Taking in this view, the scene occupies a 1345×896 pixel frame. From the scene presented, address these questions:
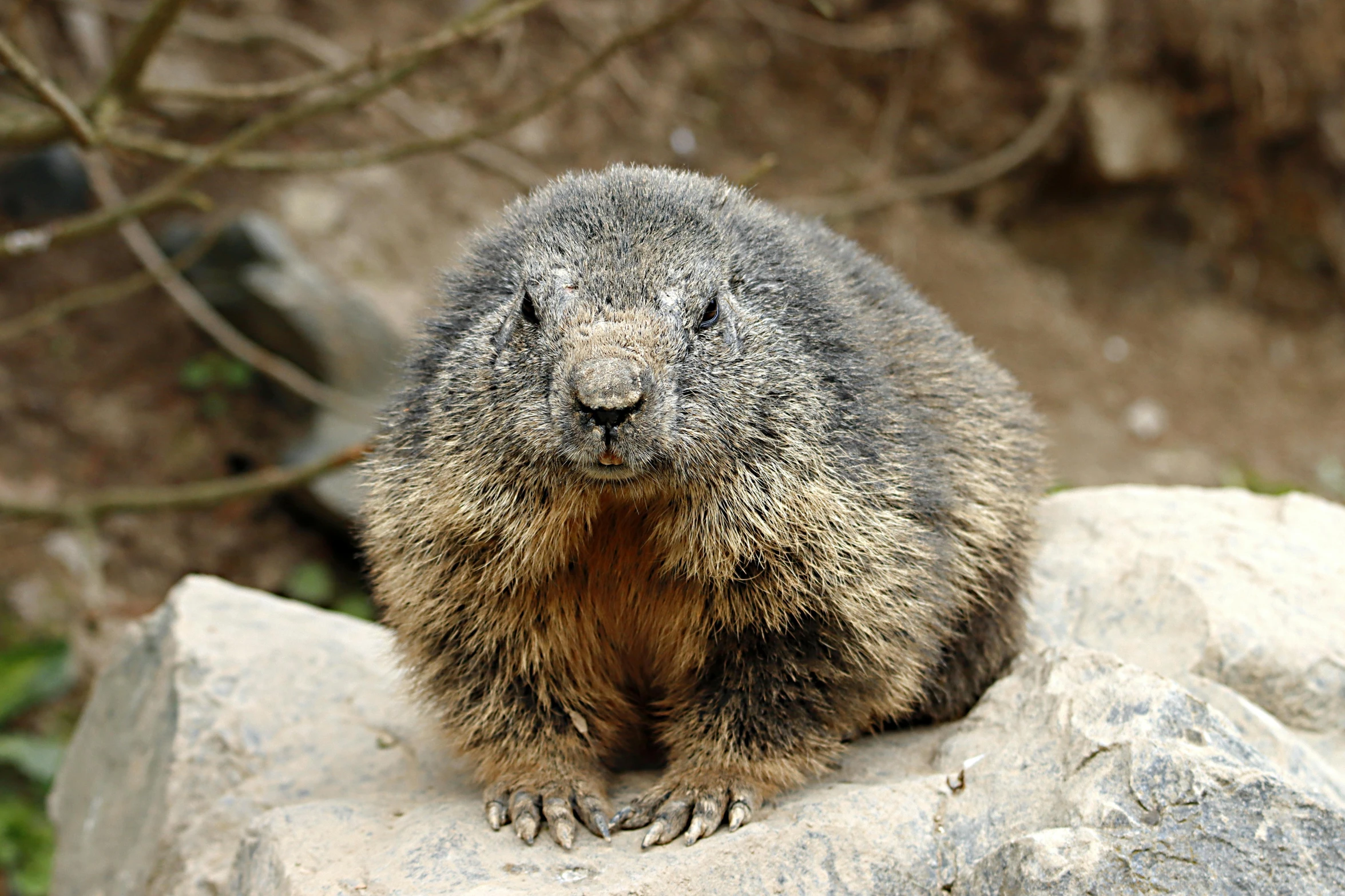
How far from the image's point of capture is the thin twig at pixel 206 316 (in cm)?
754

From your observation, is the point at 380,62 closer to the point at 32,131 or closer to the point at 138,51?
the point at 138,51

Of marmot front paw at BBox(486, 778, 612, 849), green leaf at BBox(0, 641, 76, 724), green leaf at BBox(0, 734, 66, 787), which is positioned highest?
marmot front paw at BBox(486, 778, 612, 849)

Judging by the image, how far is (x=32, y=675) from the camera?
7965mm

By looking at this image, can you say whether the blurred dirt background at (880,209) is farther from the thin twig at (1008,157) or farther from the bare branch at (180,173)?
the bare branch at (180,173)

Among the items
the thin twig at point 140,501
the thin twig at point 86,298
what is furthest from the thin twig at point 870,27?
the thin twig at point 140,501

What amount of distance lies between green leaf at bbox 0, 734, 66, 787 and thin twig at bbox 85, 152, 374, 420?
274cm

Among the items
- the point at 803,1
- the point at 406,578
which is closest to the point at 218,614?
the point at 406,578

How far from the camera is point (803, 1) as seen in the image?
36.9 feet

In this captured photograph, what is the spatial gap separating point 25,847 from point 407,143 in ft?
16.7

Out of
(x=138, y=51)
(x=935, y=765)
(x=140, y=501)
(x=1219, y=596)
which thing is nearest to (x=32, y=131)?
(x=138, y=51)

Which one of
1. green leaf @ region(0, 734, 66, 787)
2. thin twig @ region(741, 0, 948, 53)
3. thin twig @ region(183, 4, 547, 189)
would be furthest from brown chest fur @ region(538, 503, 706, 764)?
thin twig @ region(741, 0, 948, 53)

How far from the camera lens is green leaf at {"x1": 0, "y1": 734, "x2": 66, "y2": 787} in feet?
25.0

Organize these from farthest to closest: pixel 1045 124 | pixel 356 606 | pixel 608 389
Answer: pixel 1045 124 → pixel 356 606 → pixel 608 389

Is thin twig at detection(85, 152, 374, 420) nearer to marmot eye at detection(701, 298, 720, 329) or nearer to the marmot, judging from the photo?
the marmot
